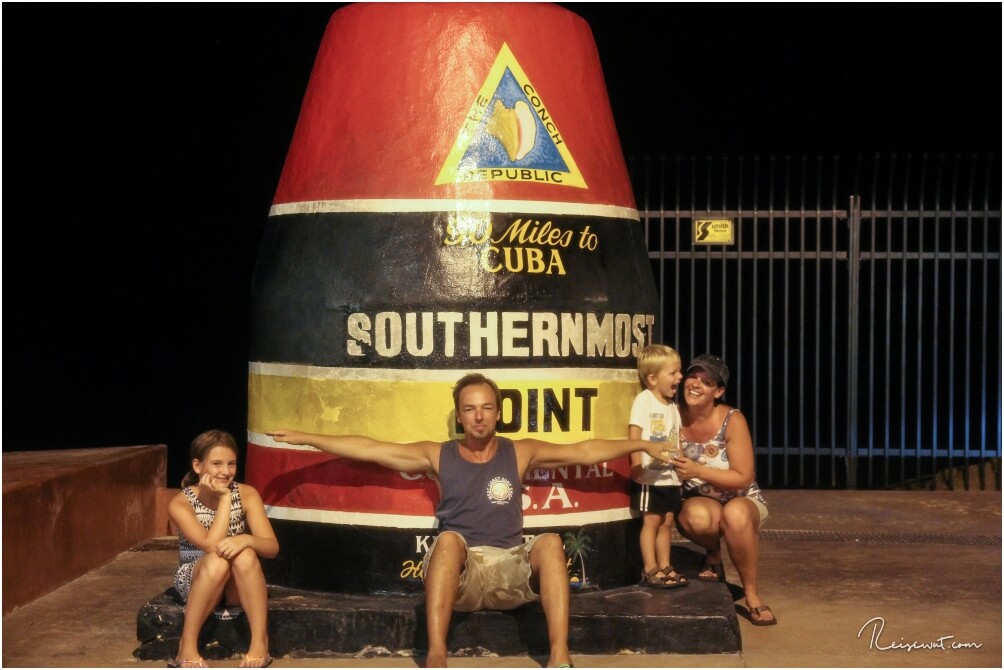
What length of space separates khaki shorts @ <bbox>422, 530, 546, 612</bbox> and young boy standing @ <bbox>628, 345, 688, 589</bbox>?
2.63 feet

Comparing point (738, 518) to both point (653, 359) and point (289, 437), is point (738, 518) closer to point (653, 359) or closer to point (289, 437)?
point (653, 359)

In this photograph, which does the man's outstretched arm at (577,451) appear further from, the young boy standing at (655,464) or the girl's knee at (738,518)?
the girl's knee at (738,518)

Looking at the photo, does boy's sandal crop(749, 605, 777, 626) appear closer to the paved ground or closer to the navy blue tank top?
the paved ground

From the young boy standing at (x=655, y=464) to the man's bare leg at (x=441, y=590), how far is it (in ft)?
3.55

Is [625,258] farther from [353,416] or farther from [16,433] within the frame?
[16,433]

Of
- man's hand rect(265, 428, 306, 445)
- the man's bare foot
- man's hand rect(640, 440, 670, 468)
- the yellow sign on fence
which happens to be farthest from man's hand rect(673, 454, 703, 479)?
the yellow sign on fence

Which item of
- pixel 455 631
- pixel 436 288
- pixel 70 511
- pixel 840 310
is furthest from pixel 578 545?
pixel 840 310

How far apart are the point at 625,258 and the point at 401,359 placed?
3.46ft

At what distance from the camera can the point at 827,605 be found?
255 inches

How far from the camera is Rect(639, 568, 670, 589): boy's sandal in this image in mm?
6000

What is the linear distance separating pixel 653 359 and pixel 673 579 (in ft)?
2.93

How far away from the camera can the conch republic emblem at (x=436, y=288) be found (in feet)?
19.1

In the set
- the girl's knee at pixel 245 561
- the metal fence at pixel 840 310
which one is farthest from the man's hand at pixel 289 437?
the metal fence at pixel 840 310

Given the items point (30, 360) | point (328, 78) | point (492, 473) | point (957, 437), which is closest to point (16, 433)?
point (30, 360)
